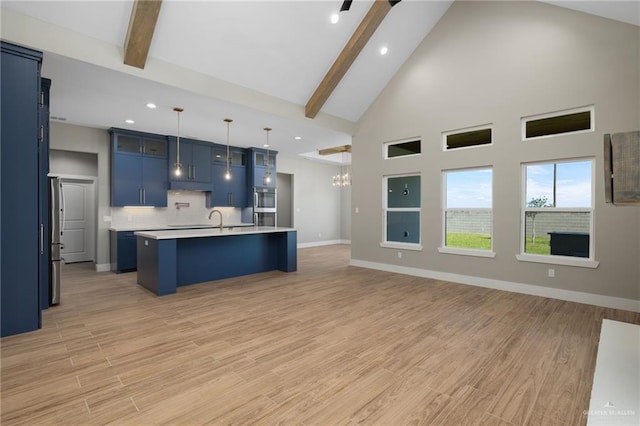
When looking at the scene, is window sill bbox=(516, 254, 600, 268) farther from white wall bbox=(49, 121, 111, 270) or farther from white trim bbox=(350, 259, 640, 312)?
white wall bbox=(49, 121, 111, 270)

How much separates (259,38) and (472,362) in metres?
4.55

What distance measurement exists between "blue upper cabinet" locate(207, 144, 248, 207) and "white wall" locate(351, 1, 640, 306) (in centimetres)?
338

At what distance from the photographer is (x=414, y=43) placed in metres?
5.75

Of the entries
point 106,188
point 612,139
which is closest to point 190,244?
point 106,188

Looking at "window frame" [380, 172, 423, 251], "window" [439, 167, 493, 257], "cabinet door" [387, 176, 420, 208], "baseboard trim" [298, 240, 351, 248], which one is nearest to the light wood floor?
"window" [439, 167, 493, 257]

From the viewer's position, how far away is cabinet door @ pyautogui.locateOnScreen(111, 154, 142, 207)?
621 cm

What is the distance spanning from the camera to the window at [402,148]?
19.6ft

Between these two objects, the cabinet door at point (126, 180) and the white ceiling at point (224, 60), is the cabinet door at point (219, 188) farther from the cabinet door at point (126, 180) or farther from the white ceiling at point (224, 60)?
the cabinet door at point (126, 180)

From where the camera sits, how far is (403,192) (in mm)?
6250

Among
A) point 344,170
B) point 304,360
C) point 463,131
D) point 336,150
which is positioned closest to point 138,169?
point 336,150

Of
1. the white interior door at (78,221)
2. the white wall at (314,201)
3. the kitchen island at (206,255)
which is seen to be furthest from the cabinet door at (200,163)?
the white wall at (314,201)

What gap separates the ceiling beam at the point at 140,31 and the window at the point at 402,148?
444 cm

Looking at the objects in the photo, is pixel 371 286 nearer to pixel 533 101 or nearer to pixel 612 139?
pixel 533 101

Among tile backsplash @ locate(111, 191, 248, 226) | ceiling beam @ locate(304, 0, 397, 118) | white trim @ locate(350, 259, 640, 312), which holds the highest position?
ceiling beam @ locate(304, 0, 397, 118)
